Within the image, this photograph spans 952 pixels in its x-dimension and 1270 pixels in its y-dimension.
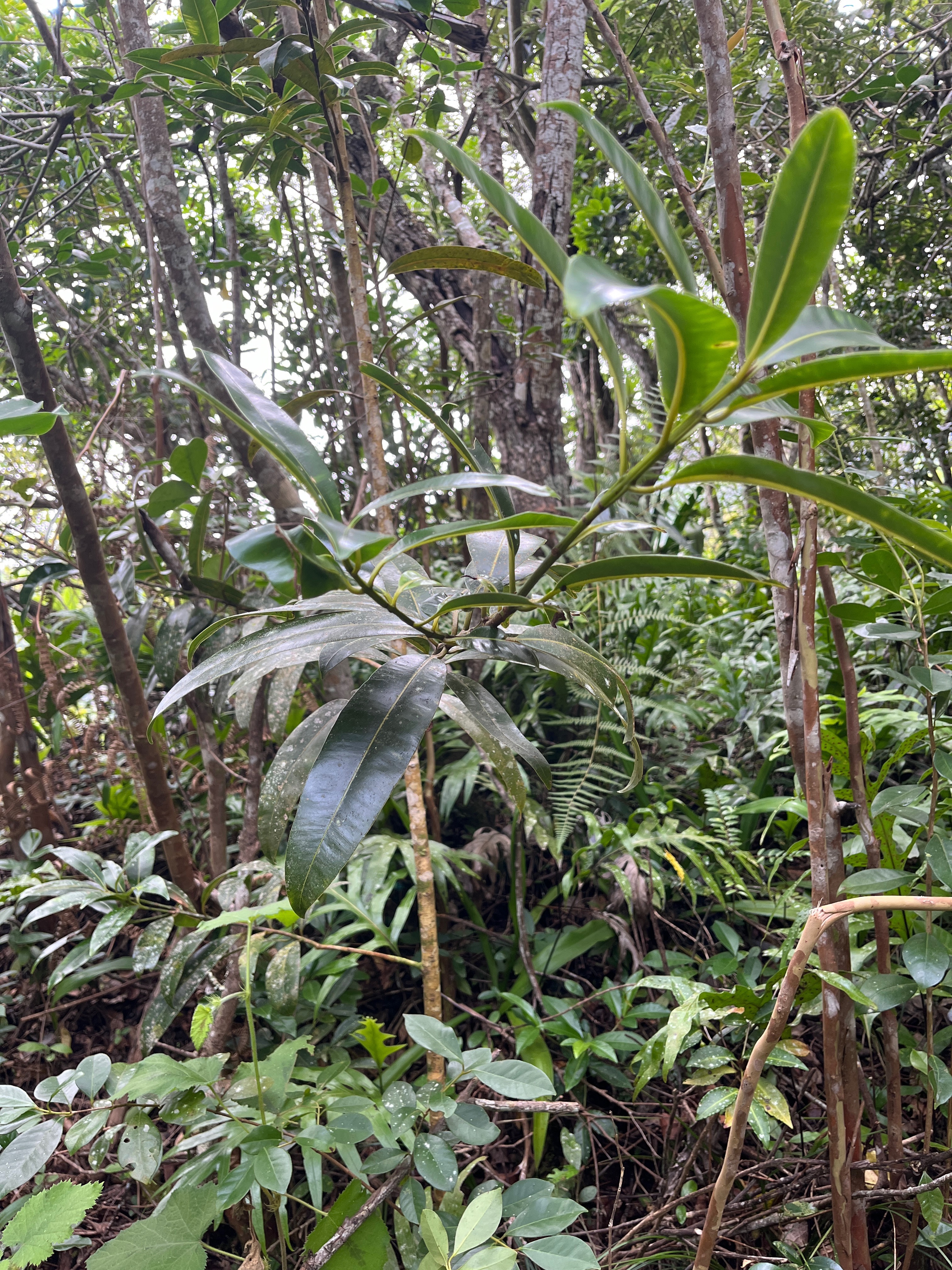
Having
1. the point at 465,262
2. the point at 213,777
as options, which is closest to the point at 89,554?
the point at 213,777

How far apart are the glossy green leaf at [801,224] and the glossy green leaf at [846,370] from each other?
0.09 ft

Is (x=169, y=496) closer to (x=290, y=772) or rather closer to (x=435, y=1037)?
(x=290, y=772)

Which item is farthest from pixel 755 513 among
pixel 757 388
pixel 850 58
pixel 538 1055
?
pixel 757 388

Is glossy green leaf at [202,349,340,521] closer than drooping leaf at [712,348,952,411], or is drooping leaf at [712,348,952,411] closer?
drooping leaf at [712,348,952,411]

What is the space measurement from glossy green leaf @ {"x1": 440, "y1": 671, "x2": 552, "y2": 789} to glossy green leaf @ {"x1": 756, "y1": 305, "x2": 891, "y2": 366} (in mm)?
384

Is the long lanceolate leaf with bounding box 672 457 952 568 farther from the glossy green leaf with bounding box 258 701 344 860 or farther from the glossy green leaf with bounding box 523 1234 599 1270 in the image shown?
the glossy green leaf with bounding box 523 1234 599 1270

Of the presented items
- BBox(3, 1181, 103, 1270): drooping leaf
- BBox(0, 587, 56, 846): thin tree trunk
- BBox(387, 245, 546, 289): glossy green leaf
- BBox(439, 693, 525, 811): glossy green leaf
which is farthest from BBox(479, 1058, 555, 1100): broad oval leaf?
BBox(0, 587, 56, 846): thin tree trunk

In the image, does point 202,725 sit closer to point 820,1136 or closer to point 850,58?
point 820,1136

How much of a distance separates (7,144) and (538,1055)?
2.55 metres

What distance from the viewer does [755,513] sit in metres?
2.98

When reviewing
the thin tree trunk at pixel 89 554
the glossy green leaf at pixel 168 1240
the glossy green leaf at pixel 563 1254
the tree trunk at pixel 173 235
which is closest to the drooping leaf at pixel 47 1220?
the glossy green leaf at pixel 168 1240

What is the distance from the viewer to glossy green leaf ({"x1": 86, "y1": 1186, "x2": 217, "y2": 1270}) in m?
0.70

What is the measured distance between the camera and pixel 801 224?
371 millimetres

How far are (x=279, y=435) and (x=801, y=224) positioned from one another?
1.30 feet
